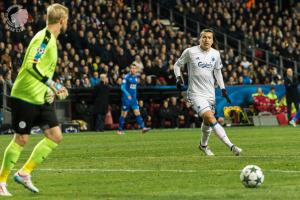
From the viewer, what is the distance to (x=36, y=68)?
443 inches

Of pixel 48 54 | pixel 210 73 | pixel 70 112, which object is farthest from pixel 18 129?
pixel 70 112

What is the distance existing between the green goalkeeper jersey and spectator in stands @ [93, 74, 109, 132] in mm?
23251

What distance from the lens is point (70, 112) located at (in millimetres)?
36031

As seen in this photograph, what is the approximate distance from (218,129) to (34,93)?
693 centimetres

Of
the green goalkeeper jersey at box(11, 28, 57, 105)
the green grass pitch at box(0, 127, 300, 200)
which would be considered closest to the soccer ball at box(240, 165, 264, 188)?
the green grass pitch at box(0, 127, 300, 200)

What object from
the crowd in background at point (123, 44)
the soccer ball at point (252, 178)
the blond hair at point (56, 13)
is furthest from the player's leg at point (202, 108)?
the crowd in background at point (123, 44)

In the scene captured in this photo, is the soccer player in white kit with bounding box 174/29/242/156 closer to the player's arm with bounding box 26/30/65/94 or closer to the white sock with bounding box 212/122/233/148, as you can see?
the white sock with bounding box 212/122/233/148

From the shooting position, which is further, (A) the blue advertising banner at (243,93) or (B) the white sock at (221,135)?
(A) the blue advertising banner at (243,93)

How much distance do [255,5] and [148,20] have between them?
32.0 feet

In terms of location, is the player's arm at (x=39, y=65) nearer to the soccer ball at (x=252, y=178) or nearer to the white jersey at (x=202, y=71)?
the soccer ball at (x=252, y=178)

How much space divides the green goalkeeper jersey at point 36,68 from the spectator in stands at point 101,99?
2325 centimetres

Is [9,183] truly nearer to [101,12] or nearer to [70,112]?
[70,112]

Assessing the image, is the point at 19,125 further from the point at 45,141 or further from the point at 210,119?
the point at 210,119

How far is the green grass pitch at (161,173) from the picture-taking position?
1109 cm
